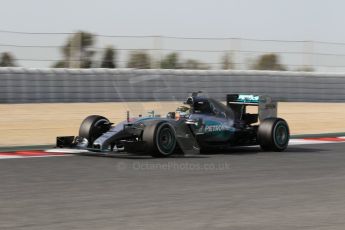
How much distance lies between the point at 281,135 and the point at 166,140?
244cm

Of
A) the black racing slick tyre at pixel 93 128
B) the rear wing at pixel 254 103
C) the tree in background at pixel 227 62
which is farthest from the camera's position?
the tree in background at pixel 227 62

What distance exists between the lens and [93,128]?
435 inches

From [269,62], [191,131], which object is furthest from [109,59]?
[191,131]

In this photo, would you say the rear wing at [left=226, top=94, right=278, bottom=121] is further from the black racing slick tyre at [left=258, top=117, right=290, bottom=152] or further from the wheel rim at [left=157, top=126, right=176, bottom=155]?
the wheel rim at [left=157, top=126, right=176, bottom=155]

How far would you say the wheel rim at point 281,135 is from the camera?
1185 centimetres

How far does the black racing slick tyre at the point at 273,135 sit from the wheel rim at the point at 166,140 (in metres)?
1.91

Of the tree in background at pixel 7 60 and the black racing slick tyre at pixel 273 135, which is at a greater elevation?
the tree in background at pixel 7 60

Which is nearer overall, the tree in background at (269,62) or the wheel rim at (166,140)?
the wheel rim at (166,140)

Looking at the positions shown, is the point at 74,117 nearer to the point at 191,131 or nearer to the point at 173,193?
the point at 191,131

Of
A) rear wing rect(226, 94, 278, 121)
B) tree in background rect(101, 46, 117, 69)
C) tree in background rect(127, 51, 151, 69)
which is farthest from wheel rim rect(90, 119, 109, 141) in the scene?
tree in background rect(127, 51, 151, 69)

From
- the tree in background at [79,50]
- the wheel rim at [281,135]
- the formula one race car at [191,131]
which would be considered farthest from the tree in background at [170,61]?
the wheel rim at [281,135]

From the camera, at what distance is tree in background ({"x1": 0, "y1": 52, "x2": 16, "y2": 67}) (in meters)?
19.7

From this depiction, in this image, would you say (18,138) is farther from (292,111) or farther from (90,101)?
(292,111)

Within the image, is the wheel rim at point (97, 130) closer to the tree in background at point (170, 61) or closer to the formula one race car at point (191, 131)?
the formula one race car at point (191, 131)
